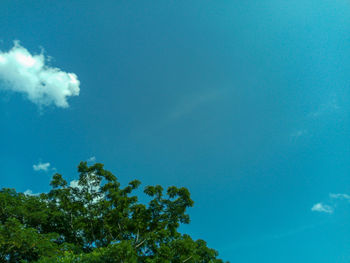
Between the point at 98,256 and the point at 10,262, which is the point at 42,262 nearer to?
the point at 98,256

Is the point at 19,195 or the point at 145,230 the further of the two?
the point at 145,230

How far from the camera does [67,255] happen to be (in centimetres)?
1160

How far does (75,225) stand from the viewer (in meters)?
18.5

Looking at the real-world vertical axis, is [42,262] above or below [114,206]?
below

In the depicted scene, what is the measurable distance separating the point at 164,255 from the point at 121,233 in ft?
18.7

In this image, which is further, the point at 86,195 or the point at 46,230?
the point at 86,195

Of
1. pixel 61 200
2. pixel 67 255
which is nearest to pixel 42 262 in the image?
pixel 67 255

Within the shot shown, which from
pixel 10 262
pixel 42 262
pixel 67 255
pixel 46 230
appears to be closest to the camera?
pixel 42 262

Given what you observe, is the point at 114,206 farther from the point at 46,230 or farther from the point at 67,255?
the point at 67,255

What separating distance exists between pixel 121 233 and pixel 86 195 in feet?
13.1

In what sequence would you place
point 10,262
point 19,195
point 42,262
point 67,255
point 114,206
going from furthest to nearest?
point 114,206
point 19,195
point 10,262
point 67,255
point 42,262

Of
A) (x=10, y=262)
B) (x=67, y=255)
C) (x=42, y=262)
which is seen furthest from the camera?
(x=10, y=262)

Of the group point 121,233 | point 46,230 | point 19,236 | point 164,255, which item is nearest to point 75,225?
point 46,230

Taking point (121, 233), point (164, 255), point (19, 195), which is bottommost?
point (164, 255)
